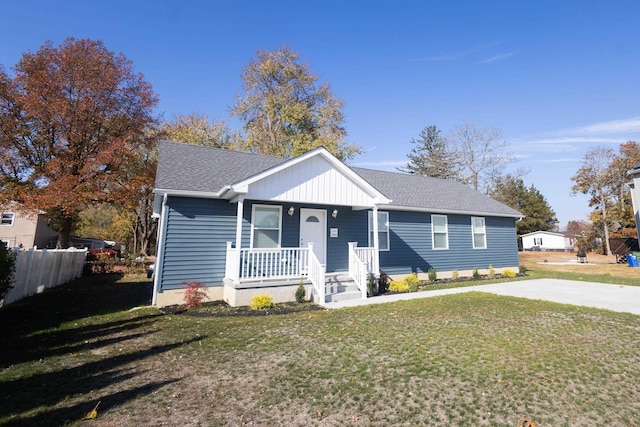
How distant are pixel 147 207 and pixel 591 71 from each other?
105ft

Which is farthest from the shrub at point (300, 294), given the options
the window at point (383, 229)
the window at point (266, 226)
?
the window at point (383, 229)

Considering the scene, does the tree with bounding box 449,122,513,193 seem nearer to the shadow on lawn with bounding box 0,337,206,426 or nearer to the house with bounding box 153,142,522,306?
the house with bounding box 153,142,522,306

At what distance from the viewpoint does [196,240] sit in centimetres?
932

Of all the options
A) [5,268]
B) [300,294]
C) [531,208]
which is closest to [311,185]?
[300,294]

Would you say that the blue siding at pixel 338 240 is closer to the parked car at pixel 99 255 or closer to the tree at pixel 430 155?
the parked car at pixel 99 255

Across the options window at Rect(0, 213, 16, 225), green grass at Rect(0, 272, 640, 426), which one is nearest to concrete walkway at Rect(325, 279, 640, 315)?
green grass at Rect(0, 272, 640, 426)

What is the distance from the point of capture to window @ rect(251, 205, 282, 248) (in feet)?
33.4

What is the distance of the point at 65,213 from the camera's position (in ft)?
60.1

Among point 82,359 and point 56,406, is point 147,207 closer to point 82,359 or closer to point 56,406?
point 82,359

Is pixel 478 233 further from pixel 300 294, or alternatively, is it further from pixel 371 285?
pixel 300 294

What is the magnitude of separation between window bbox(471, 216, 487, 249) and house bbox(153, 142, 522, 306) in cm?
186

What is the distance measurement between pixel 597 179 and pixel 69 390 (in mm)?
48997

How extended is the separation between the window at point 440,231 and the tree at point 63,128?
1859 centimetres

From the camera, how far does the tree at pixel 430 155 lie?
41.8 metres
